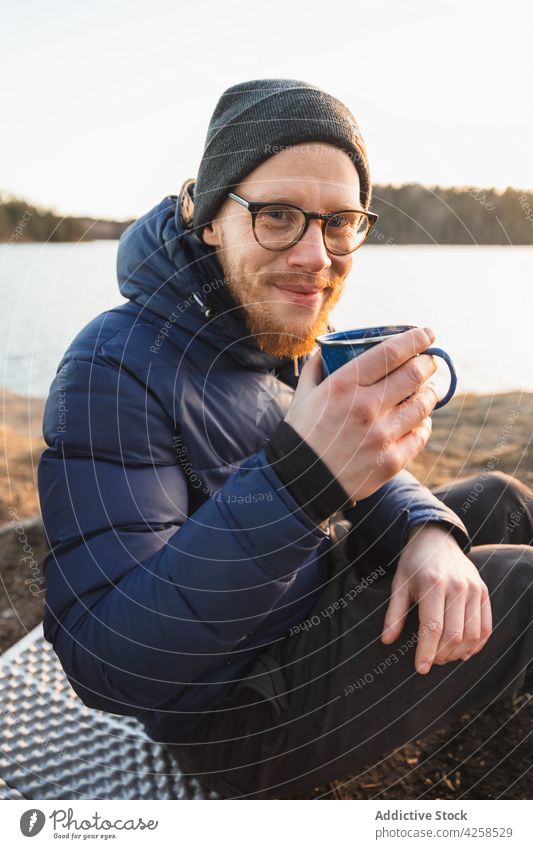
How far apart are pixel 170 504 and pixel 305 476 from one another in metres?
0.28

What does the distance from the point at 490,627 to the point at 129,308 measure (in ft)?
2.74

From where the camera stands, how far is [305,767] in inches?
44.3

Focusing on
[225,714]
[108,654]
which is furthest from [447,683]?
[108,654]

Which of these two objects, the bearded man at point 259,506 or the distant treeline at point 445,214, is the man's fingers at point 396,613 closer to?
the bearded man at point 259,506

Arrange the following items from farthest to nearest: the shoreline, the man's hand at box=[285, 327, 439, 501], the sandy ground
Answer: the shoreline, the sandy ground, the man's hand at box=[285, 327, 439, 501]

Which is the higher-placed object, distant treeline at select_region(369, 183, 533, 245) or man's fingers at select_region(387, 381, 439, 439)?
distant treeline at select_region(369, 183, 533, 245)

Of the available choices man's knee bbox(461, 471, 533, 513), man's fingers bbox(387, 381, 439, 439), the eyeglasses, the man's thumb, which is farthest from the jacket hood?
man's knee bbox(461, 471, 533, 513)

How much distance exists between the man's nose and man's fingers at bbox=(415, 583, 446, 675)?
1.98ft

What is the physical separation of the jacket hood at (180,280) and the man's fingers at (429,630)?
546 mm

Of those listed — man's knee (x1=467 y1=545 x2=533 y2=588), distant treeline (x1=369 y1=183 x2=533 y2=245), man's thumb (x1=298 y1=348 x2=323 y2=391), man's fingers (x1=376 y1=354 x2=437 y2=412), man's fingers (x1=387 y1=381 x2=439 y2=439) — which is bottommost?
man's knee (x1=467 y1=545 x2=533 y2=588)

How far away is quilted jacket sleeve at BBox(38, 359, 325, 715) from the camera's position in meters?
0.86

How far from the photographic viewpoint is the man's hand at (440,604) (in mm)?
1067

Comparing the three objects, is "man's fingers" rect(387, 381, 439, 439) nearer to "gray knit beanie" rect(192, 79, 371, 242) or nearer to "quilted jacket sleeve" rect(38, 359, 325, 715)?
"quilted jacket sleeve" rect(38, 359, 325, 715)

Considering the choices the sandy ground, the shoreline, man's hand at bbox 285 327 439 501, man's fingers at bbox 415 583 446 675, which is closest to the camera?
man's hand at bbox 285 327 439 501
